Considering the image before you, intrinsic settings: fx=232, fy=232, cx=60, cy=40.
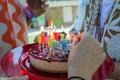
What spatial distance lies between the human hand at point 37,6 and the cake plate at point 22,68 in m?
0.19

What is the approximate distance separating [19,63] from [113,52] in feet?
1.17

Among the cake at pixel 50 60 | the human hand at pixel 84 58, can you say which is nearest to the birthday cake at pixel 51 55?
the cake at pixel 50 60

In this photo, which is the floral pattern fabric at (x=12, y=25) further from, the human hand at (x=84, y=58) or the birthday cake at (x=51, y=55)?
the human hand at (x=84, y=58)

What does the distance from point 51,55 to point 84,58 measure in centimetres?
16

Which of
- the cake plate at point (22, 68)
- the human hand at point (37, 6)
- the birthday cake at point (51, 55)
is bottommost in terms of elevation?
the cake plate at point (22, 68)

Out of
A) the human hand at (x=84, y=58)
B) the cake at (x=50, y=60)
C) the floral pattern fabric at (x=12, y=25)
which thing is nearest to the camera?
the human hand at (x=84, y=58)

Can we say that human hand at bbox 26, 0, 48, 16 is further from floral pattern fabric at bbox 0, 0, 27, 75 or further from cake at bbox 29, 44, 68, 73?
cake at bbox 29, 44, 68, 73

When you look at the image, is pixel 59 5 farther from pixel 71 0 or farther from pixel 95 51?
pixel 95 51

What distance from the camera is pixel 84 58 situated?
495 millimetres

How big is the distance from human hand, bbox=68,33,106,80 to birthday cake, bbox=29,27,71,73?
10 centimetres

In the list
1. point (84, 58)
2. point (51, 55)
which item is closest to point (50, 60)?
point (51, 55)

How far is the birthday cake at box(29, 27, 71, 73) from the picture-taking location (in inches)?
23.9

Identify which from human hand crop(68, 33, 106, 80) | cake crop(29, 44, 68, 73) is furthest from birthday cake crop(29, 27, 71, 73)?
human hand crop(68, 33, 106, 80)

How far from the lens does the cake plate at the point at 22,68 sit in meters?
0.58
